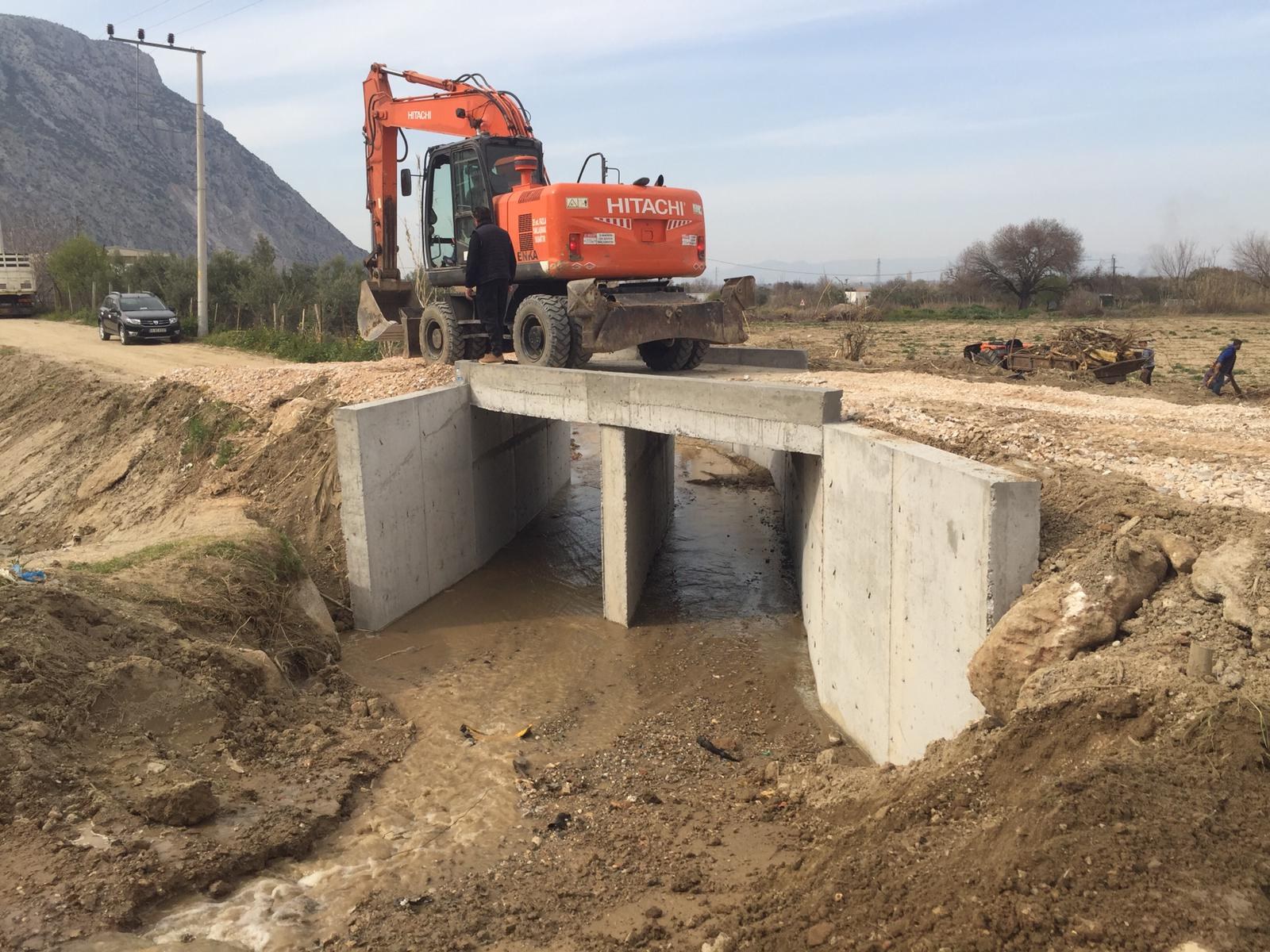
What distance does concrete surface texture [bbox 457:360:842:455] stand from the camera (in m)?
8.66

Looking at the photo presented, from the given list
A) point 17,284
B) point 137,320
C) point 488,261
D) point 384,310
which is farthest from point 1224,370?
point 17,284

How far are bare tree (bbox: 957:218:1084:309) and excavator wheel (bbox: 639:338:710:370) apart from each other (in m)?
42.6

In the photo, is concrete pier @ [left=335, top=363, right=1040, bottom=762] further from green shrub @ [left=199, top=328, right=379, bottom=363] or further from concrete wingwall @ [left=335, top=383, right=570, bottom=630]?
green shrub @ [left=199, top=328, right=379, bottom=363]

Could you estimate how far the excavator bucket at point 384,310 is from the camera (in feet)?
44.0

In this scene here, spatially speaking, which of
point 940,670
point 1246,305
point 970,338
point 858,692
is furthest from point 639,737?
point 1246,305

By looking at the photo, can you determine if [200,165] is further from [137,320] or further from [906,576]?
[906,576]

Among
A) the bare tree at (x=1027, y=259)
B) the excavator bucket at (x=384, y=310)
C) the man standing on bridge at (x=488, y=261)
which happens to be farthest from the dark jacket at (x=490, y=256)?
the bare tree at (x=1027, y=259)

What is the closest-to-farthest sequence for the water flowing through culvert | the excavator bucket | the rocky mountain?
the water flowing through culvert
the excavator bucket
the rocky mountain

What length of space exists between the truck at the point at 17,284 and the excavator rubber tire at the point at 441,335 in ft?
88.5

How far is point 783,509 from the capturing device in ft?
48.5

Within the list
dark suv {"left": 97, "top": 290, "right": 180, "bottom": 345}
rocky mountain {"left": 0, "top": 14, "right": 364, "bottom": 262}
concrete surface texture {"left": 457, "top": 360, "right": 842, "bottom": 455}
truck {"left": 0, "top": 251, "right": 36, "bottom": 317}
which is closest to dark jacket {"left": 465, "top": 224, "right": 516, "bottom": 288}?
concrete surface texture {"left": 457, "top": 360, "right": 842, "bottom": 455}

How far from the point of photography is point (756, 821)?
6.07 meters

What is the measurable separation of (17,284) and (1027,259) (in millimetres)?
45903

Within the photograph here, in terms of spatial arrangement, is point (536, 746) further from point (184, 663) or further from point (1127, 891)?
point (1127, 891)
